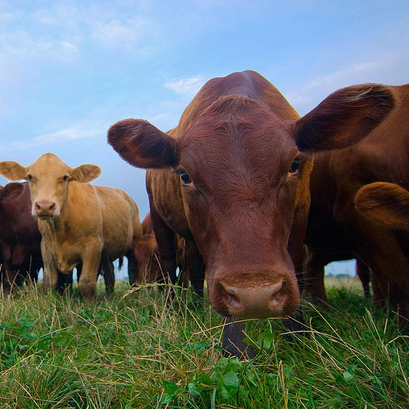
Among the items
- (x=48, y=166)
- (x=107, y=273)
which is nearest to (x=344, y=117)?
(x=48, y=166)

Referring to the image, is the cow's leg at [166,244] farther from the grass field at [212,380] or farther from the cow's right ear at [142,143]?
the grass field at [212,380]

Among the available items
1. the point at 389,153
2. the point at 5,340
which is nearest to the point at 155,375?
the point at 5,340

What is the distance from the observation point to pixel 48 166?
→ 6641 millimetres

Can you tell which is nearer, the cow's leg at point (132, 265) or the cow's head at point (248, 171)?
the cow's head at point (248, 171)

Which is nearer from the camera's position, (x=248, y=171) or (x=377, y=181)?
(x=248, y=171)

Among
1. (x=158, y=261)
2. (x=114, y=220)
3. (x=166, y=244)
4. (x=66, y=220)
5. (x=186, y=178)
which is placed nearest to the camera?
(x=186, y=178)

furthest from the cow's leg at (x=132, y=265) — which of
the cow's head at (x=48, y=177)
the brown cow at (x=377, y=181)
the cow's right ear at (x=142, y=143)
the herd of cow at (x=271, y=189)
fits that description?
the cow's right ear at (x=142, y=143)

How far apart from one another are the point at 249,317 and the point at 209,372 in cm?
42

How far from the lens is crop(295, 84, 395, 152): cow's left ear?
10.2 ft

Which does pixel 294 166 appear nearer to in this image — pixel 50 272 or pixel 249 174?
pixel 249 174

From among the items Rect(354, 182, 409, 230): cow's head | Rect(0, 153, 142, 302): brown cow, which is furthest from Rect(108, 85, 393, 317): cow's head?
Rect(0, 153, 142, 302): brown cow

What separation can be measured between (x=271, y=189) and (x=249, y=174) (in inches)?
6.4

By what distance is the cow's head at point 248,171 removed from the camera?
236cm

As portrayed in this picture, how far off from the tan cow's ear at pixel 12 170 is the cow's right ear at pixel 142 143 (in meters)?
4.01
